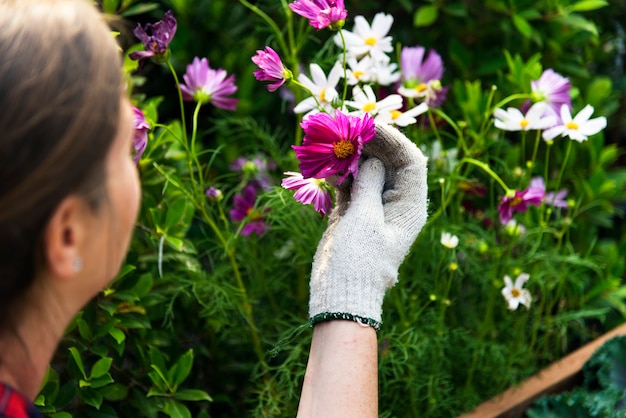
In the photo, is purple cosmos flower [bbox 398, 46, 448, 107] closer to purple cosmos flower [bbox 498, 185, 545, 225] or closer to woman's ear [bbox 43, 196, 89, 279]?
purple cosmos flower [bbox 498, 185, 545, 225]

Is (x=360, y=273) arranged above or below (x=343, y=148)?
below

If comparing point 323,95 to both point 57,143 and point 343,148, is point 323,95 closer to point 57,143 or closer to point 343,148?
point 343,148

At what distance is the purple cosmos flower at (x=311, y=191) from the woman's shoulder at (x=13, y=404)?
1.48 feet

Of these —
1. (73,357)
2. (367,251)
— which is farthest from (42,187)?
(73,357)

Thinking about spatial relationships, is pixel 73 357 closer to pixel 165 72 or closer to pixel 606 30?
pixel 165 72

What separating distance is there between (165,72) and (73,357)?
0.96m

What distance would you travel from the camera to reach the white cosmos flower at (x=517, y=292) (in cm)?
146

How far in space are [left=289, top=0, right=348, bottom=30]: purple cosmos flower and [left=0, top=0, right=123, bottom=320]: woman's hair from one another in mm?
427

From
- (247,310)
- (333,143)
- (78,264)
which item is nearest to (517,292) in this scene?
(247,310)

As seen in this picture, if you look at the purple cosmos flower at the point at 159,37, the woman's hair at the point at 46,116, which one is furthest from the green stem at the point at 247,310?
the woman's hair at the point at 46,116

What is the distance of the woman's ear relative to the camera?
0.73m

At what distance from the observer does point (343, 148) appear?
108cm

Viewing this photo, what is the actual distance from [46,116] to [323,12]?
524mm

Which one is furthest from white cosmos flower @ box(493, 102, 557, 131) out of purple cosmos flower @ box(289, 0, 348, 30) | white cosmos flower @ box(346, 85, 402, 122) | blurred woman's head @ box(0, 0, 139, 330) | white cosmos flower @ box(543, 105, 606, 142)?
blurred woman's head @ box(0, 0, 139, 330)
